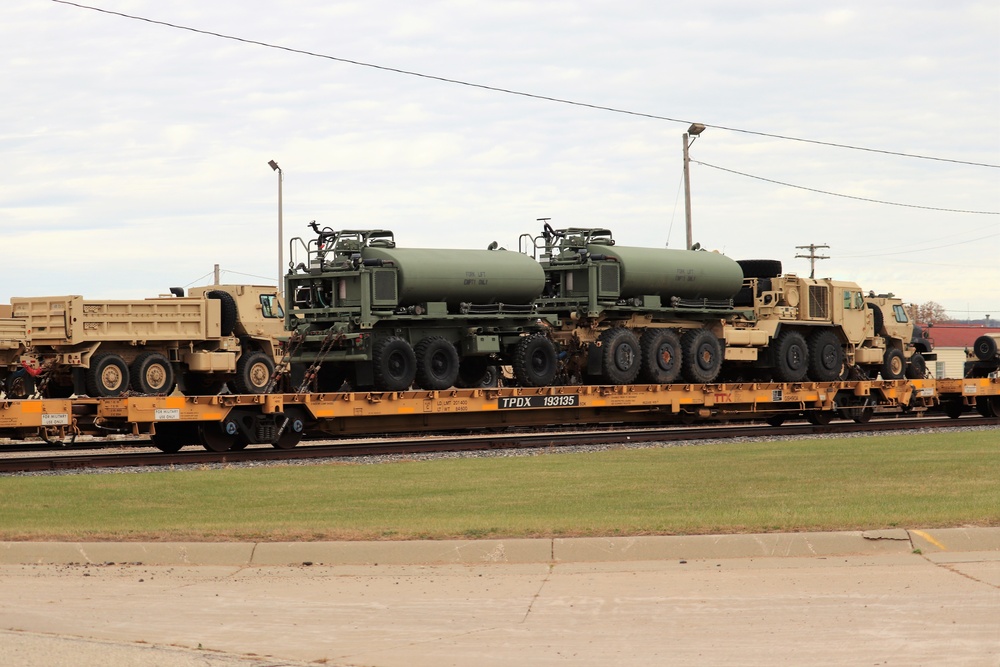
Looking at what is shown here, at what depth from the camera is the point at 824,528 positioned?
10.5m

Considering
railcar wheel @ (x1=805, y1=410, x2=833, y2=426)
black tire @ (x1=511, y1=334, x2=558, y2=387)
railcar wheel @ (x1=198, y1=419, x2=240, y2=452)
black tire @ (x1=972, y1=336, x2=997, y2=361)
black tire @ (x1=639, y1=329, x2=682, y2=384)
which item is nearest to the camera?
railcar wheel @ (x1=198, y1=419, x2=240, y2=452)

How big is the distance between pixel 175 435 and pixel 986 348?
22.8 meters

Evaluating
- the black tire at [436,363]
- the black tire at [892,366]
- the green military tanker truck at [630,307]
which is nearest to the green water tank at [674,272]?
the green military tanker truck at [630,307]

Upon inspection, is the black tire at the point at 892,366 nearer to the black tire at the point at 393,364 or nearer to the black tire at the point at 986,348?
the black tire at the point at 986,348

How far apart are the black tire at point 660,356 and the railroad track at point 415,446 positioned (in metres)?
1.27

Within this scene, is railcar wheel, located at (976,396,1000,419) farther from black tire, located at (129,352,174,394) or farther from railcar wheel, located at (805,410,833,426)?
black tire, located at (129,352,174,394)

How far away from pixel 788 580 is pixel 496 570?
204 centimetres

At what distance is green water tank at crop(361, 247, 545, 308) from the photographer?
23.8 meters

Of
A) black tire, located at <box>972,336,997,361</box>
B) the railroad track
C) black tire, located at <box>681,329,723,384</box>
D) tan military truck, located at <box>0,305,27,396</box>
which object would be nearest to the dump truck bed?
tan military truck, located at <box>0,305,27,396</box>

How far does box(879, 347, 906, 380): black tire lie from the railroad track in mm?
2349

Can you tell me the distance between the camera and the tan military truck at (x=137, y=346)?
80.7ft

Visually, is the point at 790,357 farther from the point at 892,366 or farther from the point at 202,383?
the point at 202,383

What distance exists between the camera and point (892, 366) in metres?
32.7

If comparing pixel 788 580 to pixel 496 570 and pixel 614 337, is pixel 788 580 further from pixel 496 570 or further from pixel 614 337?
pixel 614 337
